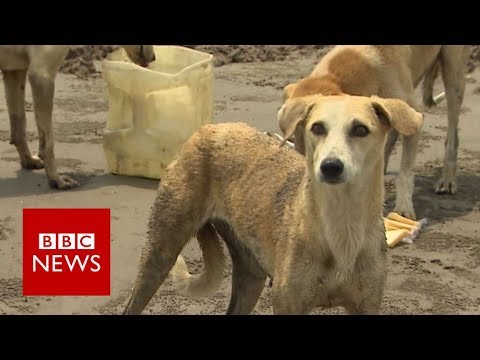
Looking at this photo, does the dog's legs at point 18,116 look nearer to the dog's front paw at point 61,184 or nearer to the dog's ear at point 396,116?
the dog's front paw at point 61,184

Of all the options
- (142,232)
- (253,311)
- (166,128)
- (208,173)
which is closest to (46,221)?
(142,232)

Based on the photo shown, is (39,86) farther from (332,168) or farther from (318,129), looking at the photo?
(332,168)

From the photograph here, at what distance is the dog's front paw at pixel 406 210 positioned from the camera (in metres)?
7.51

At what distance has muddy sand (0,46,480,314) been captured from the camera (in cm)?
614

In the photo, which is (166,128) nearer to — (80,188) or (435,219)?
(80,188)

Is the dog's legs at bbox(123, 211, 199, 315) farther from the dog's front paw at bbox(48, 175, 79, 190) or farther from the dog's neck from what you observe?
the dog's front paw at bbox(48, 175, 79, 190)

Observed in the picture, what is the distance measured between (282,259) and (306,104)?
0.68 metres

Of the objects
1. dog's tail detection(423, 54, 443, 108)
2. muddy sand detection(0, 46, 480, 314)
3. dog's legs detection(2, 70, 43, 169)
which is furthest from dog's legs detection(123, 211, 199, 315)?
dog's tail detection(423, 54, 443, 108)

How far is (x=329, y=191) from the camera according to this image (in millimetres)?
4371

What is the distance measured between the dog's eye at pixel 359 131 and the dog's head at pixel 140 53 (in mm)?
4401

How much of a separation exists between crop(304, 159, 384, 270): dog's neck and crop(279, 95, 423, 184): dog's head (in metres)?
0.10

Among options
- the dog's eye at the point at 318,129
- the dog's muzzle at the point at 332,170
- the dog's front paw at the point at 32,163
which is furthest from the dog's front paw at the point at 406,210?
the dog's muzzle at the point at 332,170

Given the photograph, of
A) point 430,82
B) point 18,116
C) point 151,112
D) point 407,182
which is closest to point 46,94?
point 18,116

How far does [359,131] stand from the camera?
4.25 metres
